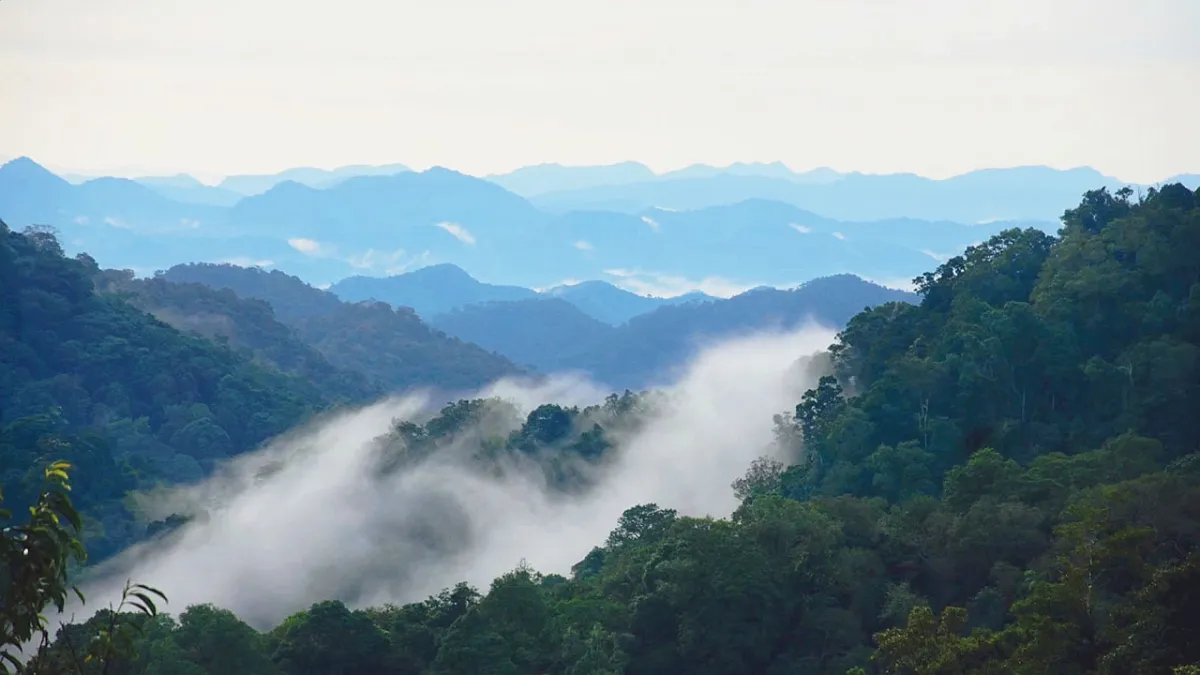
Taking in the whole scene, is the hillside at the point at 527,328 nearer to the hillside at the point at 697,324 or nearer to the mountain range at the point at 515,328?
the mountain range at the point at 515,328

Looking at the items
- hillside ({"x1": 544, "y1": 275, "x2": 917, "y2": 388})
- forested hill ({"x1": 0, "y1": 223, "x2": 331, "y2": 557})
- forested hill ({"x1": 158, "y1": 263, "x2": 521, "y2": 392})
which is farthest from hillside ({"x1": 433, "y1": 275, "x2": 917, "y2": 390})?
forested hill ({"x1": 0, "y1": 223, "x2": 331, "y2": 557})

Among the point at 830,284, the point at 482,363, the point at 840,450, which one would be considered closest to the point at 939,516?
the point at 840,450

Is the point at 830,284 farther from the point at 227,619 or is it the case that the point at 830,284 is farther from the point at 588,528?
the point at 227,619

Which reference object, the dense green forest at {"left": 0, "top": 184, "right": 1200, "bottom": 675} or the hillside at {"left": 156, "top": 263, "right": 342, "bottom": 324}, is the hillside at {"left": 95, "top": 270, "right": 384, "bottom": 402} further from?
the dense green forest at {"left": 0, "top": 184, "right": 1200, "bottom": 675}

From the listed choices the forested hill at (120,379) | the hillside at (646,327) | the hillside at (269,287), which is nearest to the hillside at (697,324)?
the hillside at (646,327)

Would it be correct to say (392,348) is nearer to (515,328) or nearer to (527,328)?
(515,328)
